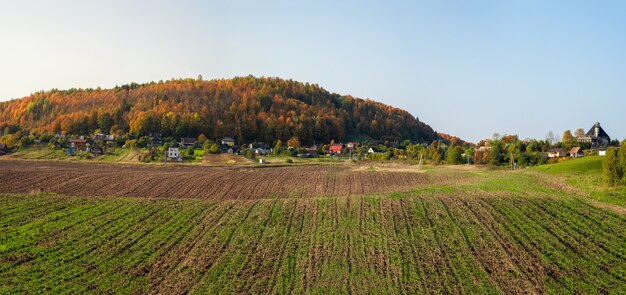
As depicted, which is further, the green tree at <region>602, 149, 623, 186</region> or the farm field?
the green tree at <region>602, 149, 623, 186</region>

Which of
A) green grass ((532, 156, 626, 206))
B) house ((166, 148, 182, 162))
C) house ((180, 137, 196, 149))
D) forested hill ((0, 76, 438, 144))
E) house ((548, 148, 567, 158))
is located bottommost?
green grass ((532, 156, 626, 206))

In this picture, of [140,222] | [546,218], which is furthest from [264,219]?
[546,218]

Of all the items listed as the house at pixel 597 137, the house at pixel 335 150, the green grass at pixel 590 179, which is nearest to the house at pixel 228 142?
the house at pixel 335 150

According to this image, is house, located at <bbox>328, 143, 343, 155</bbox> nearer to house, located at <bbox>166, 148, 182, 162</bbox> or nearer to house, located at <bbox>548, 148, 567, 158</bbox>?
house, located at <bbox>166, 148, 182, 162</bbox>

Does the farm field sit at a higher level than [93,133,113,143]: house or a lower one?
lower

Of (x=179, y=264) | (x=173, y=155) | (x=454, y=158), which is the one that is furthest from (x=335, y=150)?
(x=179, y=264)

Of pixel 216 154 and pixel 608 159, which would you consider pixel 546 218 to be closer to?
pixel 608 159

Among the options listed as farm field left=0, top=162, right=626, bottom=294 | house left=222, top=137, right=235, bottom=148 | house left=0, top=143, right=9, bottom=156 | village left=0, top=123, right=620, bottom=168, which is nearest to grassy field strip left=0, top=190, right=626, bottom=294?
farm field left=0, top=162, right=626, bottom=294
